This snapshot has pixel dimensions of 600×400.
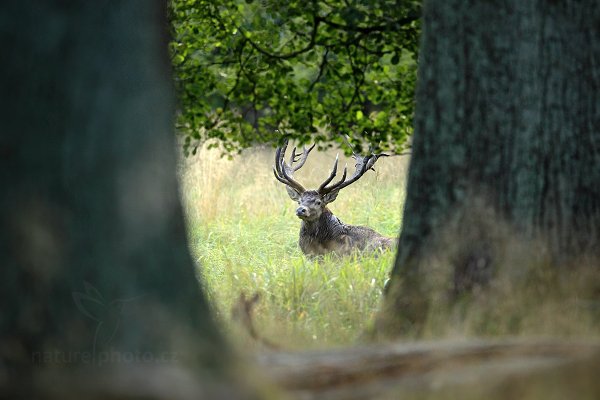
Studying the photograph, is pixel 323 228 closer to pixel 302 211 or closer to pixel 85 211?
pixel 302 211

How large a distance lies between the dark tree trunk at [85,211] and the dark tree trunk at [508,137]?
72.9 inches

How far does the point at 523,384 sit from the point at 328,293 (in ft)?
11.5

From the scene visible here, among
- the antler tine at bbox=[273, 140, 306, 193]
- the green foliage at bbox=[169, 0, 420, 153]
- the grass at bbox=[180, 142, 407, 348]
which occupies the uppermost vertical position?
the green foliage at bbox=[169, 0, 420, 153]

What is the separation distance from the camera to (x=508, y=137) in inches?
190

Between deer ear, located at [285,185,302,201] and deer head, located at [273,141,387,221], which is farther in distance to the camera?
deer ear, located at [285,185,302,201]

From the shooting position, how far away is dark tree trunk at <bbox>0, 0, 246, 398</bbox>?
3213mm

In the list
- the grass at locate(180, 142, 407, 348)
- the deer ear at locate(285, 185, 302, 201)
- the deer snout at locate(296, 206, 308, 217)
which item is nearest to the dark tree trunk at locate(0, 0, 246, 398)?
the grass at locate(180, 142, 407, 348)

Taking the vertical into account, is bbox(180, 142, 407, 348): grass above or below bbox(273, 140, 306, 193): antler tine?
below

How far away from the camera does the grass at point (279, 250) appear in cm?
630

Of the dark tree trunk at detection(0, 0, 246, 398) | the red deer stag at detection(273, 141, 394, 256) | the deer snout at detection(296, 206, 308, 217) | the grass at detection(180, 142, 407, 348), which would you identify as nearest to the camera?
the dark tree trunk at detection(0, 0, 246, 398)

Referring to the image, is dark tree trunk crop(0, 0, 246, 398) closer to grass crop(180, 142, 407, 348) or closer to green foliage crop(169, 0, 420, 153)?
grass crop(180, 142, 407, 348)

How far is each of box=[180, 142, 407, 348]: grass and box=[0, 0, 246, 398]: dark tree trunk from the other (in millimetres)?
1132

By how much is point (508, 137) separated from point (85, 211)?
7.84ft

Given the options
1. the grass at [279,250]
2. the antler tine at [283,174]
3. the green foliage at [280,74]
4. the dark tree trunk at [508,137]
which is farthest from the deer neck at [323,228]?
the dark tree trunk at [508,137]
